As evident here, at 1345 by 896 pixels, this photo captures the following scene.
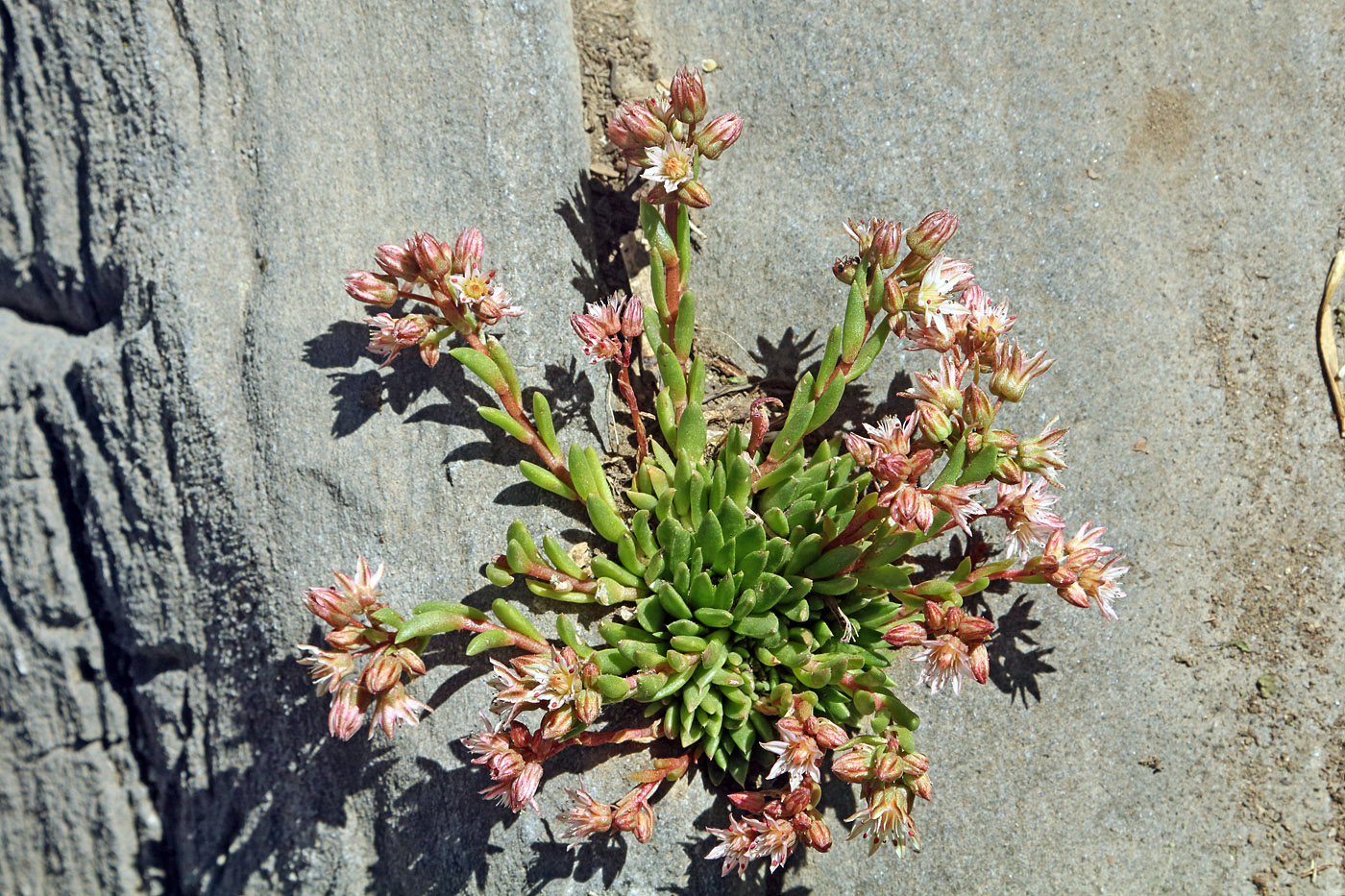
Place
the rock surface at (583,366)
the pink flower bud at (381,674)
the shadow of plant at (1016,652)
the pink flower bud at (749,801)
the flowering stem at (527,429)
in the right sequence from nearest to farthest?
the pink flower bud at (381,674)
the pink flower bud at (749,801)
the flowering stem at (527,429)
the rock surface at (583,366)
the shadow of plant at (1016,652)

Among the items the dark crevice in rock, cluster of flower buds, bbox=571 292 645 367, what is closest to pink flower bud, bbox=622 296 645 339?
cluster of flower buds, bbox=571 292 645 367

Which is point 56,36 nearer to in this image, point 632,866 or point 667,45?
point 667,45

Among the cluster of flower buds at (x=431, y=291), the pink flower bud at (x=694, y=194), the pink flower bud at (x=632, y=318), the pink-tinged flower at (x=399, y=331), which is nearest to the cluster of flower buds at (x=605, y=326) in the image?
the pink flower bud at (x=632, y=318)

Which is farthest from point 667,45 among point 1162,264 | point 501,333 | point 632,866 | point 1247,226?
point 632,866

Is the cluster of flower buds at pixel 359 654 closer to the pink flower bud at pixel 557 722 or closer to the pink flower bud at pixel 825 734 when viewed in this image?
the pink flower bud at pixel 557 722

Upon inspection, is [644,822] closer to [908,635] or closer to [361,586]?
[908,635]
